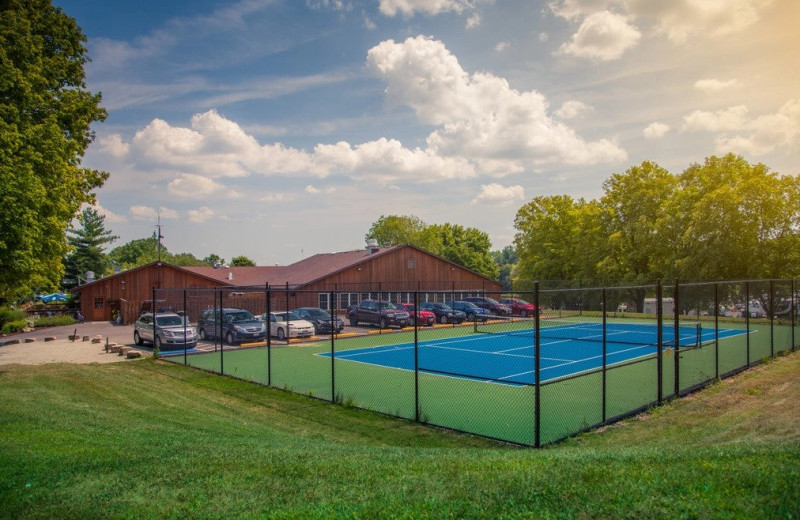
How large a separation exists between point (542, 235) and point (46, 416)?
205 ft

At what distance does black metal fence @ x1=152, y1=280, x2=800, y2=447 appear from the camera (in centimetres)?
1175

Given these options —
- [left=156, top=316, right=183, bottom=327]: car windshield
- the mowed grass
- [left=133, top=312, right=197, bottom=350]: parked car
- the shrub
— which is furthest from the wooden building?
the mowed grass

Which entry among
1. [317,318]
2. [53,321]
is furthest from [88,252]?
[317,318]

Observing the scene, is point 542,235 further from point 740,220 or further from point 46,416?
point 46,416

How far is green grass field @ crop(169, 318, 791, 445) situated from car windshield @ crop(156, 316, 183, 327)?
3077mm

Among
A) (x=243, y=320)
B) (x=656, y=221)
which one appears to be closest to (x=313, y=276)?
(x=243, y=320)

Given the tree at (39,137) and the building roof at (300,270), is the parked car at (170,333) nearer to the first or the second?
the tree at (39,137)

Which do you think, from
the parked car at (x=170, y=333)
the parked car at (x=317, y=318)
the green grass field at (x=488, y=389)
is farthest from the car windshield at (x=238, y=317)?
the parked car at (x=317, y=318)

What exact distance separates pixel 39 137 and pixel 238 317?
10949 mm

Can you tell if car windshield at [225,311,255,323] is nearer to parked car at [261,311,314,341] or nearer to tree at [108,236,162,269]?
parked car at [261,311,314,341]

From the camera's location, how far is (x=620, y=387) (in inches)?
580

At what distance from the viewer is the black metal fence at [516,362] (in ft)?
38.5

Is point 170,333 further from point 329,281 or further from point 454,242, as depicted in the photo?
point 454,242

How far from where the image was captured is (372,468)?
6477 millimetres
